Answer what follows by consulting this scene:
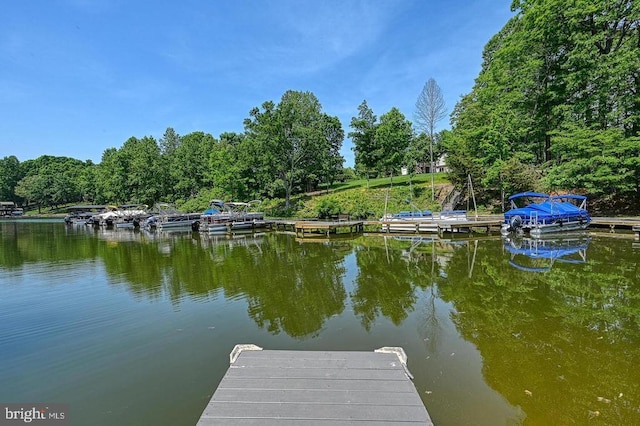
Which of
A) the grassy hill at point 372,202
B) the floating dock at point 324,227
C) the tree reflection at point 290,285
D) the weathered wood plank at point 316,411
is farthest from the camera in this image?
the grassy hill at point 372,202

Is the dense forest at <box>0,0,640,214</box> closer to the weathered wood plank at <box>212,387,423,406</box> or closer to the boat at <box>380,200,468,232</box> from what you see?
the boat at <box>380,200,468,232</box>

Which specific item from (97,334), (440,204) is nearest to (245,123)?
(440,204)

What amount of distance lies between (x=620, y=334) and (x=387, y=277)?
19.8ft

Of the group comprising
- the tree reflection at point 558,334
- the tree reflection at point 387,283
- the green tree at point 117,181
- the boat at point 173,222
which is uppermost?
the green tree at point 117,181

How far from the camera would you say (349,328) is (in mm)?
7000

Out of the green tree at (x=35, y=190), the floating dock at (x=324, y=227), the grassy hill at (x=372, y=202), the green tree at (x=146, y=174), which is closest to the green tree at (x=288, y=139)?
the grassy hill at (x=372, y=202)

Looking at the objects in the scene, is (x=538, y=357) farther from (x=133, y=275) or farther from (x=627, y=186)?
(x=627, y=186)

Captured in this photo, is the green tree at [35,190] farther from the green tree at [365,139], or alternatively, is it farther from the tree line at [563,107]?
the tree line at [563,107]

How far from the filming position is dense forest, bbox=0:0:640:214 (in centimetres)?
2208

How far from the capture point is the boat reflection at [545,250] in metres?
12.5

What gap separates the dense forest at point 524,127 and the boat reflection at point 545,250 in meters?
6.66

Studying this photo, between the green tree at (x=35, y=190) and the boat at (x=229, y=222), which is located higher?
the green tree at (x=35, y=190)

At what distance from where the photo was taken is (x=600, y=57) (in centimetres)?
2275

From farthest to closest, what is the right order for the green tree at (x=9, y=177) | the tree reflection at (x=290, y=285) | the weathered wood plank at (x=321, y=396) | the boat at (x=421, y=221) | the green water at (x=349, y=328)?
the green tree at (x=9, y=177) < the boat at (x=421, y=221) < the tree reflection at (x=290, y=285) < the green water at (x=349, y=328) < the weathered wood plank at (x=321, y=396)
